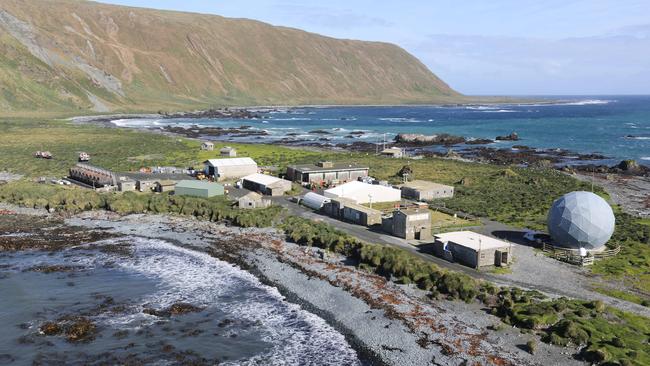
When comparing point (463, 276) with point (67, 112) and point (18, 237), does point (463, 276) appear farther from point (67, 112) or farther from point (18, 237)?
point (67, 112)

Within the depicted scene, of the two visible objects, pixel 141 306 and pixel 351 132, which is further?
pixel 351 132

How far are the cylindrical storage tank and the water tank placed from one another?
67.8 feet

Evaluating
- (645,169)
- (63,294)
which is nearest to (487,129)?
(645,169)

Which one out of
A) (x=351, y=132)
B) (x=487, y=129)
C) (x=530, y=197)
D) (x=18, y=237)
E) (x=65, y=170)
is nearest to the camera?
(x=18, y=237)

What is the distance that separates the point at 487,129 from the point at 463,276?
457 feet

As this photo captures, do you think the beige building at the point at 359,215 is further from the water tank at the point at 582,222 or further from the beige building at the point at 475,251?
the water tank at the point at 582,222

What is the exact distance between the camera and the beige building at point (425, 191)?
56688 millimetres

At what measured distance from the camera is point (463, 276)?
1268 inches

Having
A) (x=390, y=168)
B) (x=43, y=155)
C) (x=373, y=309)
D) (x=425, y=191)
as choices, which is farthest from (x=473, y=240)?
(x=43, y=155)

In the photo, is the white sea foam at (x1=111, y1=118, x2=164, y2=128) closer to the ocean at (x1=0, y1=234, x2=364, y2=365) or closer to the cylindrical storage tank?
the cylindrical storage tank

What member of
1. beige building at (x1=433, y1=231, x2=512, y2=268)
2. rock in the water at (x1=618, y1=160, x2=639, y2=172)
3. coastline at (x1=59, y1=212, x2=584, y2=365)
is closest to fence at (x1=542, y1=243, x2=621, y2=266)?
beige building at (x1=433, y1=231, x2=512, y2=268)

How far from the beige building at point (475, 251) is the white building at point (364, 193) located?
1604cm

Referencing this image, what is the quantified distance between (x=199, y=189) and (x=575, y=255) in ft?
120

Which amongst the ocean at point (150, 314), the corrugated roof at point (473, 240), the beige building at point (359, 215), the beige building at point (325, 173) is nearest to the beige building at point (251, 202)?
the beige building at point (359, 215)
